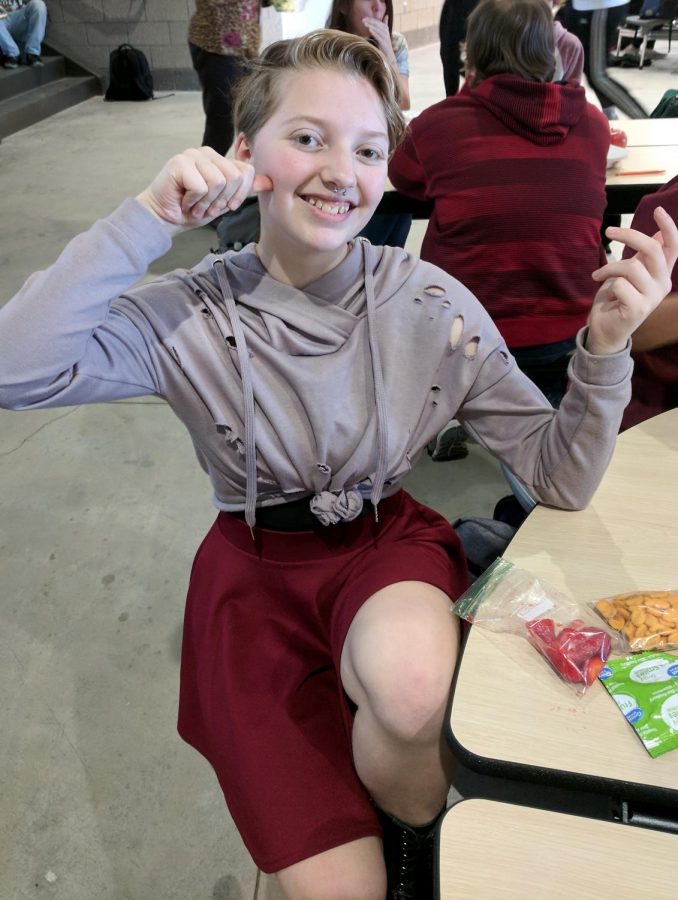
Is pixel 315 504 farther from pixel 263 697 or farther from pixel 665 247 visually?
pixel 665 247

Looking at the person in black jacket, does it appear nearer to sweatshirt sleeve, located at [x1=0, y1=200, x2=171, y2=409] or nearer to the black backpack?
sweatshirt sleeve, located at [x1=0, y1=200, x2=171, y2=409]

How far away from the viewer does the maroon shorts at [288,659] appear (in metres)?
0.90

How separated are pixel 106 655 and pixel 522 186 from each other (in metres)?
1.49

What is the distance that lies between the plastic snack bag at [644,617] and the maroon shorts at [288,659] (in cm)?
27

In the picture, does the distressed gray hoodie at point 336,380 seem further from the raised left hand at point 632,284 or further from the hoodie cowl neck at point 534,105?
the hoodie cowl neck at point 534,105

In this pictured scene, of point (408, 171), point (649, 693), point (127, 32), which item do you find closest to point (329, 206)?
point (649, 693)

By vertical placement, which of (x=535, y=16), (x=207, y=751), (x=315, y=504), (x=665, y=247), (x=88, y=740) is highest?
(x=535, y=16)

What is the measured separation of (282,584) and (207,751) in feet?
0.90

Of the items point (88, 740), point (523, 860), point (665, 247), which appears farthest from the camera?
point (88, 740)

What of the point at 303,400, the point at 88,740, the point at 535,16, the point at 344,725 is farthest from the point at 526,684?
the point at 535,16

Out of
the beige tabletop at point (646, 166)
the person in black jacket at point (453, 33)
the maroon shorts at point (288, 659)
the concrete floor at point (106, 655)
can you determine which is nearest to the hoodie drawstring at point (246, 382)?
the maroon shorts at point (288, 659)

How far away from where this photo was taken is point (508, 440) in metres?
1.04

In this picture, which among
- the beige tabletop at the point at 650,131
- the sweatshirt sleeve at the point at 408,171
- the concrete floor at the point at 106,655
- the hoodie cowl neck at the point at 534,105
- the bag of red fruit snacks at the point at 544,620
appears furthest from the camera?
the beige tabletop at the point at 650,131

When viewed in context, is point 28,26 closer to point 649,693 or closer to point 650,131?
point 650,131
